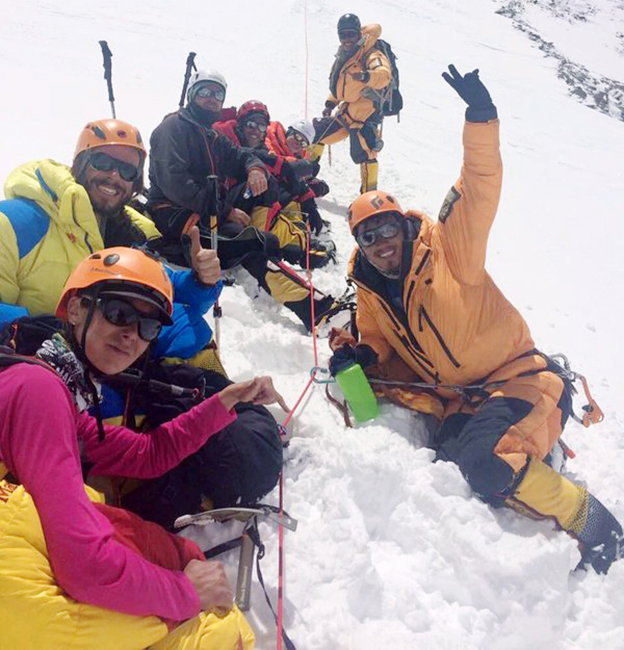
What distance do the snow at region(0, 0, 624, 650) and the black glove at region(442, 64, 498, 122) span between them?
1.82m

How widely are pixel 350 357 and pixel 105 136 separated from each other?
2010mm

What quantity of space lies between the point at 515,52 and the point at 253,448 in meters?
24.3

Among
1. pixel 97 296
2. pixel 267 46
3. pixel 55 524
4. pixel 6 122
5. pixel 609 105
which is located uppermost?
pixel 609 105

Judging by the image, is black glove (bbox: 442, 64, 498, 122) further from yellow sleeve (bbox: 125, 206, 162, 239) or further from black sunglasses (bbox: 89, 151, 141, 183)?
yellow sleeve (bbox: 125, 206, 162, 239)

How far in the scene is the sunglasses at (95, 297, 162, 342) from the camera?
1.83 meters

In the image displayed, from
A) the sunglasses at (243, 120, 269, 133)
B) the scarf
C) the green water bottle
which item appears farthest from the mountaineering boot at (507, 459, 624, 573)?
the sunglasses at (243, 120, 269, 133)

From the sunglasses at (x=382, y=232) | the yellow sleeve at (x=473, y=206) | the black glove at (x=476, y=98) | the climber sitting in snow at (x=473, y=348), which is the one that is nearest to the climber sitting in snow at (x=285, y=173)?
the climber sitting in snow at (x=473, y=348)

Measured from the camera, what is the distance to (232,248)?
4.64 meters

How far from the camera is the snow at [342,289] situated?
2.24 meters

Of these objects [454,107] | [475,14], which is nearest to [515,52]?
[475,14]

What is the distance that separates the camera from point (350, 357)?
11.3 ft

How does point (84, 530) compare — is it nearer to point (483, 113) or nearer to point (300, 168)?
point (483, 113)

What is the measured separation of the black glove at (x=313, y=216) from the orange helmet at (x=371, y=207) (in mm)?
2995

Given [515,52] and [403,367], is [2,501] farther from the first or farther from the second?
[515,52]
